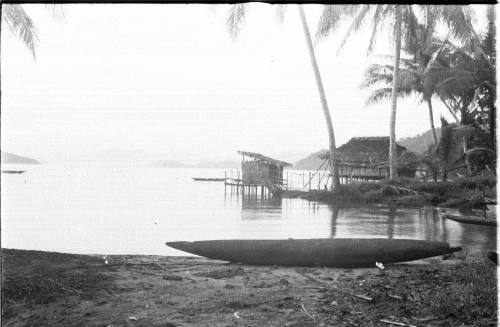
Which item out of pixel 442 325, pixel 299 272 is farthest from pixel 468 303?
pixel 299 272

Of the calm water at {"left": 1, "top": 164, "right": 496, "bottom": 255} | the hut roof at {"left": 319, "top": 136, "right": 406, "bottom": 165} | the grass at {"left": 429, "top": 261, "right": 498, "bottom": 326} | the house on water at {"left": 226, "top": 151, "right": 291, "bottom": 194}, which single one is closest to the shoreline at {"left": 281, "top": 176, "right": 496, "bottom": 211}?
the calm water at {"left": 1, "top": 164, "right": 496, "bottom": 255}

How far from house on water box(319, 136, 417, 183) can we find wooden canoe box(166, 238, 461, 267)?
16.1m

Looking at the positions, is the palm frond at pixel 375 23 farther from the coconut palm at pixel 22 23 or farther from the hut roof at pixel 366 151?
the coconut palm at pixel 22 23

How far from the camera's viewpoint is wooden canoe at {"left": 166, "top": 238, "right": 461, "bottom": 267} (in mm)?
7141

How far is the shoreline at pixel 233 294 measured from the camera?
4527 mm

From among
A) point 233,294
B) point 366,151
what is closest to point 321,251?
point 233,294

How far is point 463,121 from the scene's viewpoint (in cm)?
1941

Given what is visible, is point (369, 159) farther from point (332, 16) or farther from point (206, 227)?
point (206, 227)

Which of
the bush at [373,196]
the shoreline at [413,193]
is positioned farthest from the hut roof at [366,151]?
the bush at [373,196]

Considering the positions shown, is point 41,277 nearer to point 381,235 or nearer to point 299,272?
point 299,272

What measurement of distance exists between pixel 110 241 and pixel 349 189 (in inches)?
474

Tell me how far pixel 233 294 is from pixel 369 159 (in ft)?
65.6

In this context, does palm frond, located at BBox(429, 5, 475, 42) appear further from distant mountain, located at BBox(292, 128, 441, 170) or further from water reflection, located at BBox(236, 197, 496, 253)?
distant mountain, located at BBox(292, 128, 441, 170)

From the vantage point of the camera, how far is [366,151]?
81.9 ft
